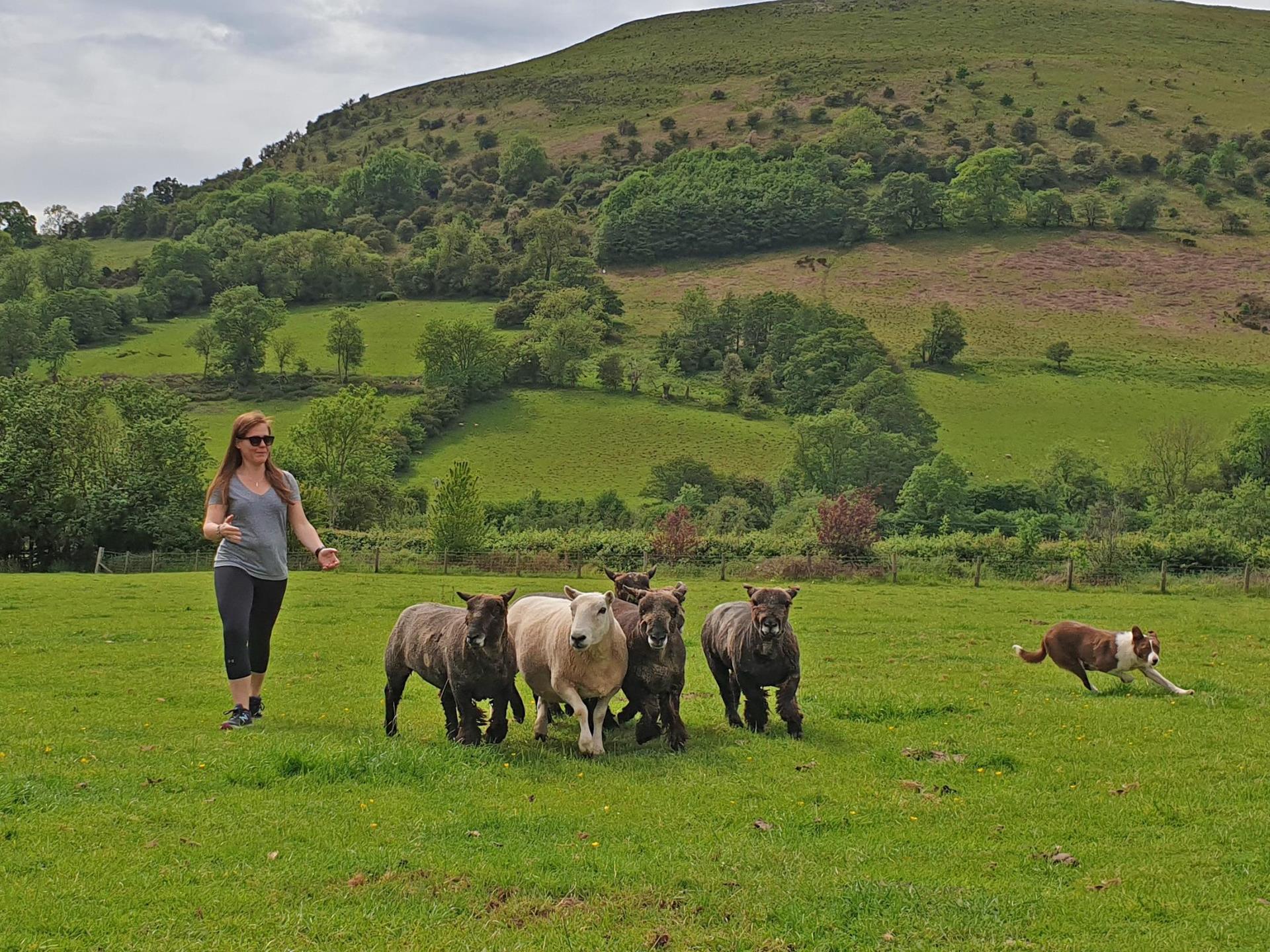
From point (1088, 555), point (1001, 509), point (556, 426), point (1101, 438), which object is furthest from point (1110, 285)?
point (1088, 555)

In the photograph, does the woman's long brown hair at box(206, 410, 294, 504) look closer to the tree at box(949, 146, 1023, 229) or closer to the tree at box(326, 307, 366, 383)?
the tree at box(326, 307, 366, 383)

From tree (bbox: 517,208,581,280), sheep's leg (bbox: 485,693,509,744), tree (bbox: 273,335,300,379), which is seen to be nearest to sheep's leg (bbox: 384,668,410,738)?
sheep's leg (bbox: 485,693,509,744)

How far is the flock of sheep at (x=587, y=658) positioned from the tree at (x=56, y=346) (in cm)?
12618

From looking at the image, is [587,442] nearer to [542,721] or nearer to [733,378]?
[733,378]

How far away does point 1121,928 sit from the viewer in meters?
6.56

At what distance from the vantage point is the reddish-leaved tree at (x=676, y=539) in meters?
56.8

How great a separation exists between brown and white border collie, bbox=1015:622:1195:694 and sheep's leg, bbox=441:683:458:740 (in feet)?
33.6

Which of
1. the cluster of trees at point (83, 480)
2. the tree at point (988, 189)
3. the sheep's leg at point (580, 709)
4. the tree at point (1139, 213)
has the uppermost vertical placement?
the tree at point (988, 189)

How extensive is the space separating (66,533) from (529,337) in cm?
7380

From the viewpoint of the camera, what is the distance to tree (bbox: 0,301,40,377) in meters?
121

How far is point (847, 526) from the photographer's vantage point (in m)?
64.0

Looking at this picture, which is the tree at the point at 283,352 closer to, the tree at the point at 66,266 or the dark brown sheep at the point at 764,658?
the tree at the point at 66,266

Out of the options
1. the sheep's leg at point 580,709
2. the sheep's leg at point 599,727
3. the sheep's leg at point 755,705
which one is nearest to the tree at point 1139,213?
the sheep's leg at point 755,705

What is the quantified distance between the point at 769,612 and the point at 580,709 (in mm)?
2435
